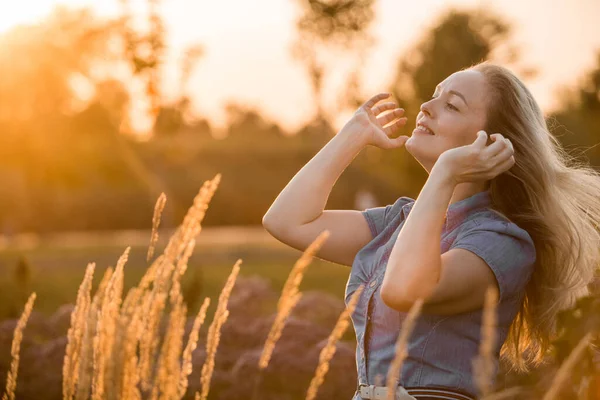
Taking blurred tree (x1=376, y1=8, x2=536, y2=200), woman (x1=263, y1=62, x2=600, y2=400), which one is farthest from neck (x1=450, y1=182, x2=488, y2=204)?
blurred tree (x1=376, y1=8, x2=536, y2=200)

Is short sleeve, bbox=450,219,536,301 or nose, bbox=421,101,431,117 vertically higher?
nose, bbox=421,101,431,117

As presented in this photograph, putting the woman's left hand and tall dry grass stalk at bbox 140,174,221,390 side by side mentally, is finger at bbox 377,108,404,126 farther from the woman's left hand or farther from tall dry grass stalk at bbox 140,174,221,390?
tall dry grass stalk at bbox 140,174,221,390

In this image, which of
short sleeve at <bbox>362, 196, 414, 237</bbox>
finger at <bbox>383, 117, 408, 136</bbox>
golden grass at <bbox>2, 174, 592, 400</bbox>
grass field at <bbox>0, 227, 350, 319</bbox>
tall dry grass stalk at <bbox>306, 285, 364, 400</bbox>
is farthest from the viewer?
grass field at <bbox>0, 227, 350, 319</bbox>

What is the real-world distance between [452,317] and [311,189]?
0.78 metres

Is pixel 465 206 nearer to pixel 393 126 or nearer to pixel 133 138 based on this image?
pixel 393 126

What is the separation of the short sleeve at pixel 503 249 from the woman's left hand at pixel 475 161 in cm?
18

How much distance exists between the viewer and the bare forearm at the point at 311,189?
2.91m

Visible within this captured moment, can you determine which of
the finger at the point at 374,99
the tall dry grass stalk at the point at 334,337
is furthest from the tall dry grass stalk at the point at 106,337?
the finger at the point at 374,99

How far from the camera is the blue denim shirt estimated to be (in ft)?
7.61

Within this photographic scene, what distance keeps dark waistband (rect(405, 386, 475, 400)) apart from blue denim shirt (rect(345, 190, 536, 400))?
14 mm

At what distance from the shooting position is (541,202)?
2529 mm

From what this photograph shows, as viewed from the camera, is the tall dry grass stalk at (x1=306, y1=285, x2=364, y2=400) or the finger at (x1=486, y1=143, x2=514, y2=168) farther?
the finger at (x1=486, y1=143, x2=514, y2=168)

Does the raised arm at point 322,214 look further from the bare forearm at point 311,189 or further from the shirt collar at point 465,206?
the shirt collar at point 465,206

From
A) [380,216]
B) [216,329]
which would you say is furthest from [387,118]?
[216,329]
